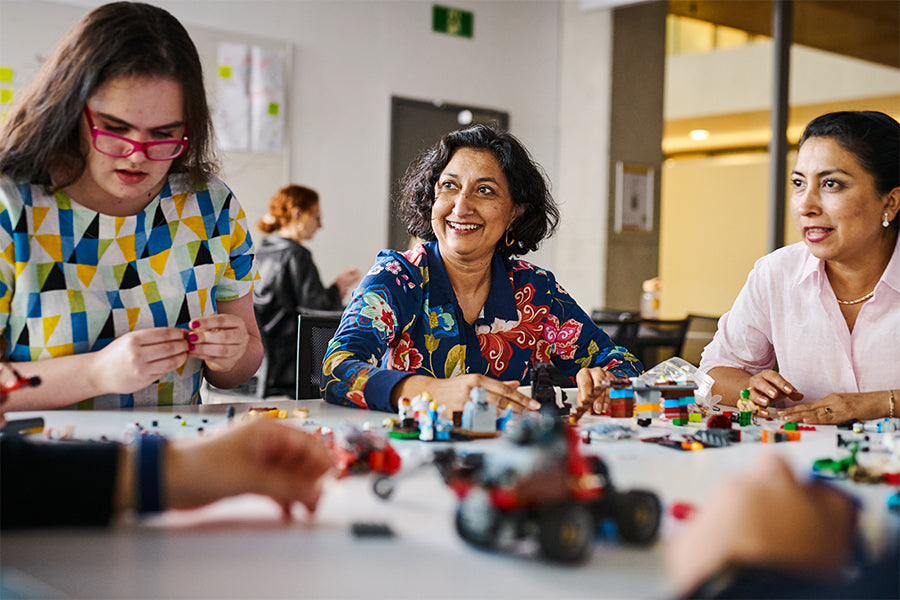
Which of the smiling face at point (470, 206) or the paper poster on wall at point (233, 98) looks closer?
the smiling face at point (470, 206)

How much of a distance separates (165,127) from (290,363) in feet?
10.6

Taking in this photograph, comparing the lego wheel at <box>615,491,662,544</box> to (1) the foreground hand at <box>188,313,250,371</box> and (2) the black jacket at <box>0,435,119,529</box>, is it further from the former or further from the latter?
(1) the foreground hand at <box>188,313,250,371</box>

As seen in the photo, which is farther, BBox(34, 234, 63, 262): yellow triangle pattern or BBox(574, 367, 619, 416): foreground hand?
BBox(574, 367, 619, 416): foreground hand

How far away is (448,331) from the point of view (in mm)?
2027

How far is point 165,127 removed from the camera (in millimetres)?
1512

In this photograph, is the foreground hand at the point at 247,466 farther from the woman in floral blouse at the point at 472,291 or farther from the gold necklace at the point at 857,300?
the gold necklace at the point at 857,300

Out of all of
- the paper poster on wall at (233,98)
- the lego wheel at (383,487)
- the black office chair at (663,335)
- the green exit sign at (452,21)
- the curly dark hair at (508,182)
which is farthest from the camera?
the green exit sign at (452,21)

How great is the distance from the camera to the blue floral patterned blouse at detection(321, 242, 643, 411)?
1817mm

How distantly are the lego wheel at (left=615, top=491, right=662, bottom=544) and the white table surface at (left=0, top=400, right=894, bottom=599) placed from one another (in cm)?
1

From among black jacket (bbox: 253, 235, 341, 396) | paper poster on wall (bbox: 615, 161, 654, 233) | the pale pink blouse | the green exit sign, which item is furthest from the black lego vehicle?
paper poster on wall (bbox: 615, 161, 654, 233)

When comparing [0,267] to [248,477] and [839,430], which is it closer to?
[248,477]

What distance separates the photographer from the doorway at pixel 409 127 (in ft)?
20.6

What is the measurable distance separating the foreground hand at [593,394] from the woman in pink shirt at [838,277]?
385 millimetres

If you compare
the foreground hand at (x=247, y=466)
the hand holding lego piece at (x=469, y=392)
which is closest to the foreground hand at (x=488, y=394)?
the hand holding lego piece at (x=469, y=392)
